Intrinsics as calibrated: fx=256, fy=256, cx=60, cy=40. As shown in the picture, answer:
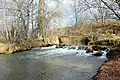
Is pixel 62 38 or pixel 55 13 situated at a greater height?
pixel 55 13

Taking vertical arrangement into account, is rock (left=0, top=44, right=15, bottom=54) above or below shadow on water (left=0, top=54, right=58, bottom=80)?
above

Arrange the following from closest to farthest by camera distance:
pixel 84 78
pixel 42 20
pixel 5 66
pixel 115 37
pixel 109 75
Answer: pixel 109 75 < pixel 84 78 < pixel 5 66 < pixel 115 37 < pixel 42 20

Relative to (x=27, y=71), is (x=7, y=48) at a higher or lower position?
higher

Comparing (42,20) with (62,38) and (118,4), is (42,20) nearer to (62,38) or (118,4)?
(62,38)

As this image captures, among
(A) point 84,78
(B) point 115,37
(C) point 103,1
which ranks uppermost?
(C) point 103,1

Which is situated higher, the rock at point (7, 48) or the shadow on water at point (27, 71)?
the rock at point (7, 48)

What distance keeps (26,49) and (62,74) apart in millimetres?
13536

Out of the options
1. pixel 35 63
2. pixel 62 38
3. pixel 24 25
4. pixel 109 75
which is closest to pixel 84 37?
pixel 62 38

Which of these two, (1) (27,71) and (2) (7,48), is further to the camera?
(2) (7,48)

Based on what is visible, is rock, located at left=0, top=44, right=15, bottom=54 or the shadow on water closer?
the shadow on water

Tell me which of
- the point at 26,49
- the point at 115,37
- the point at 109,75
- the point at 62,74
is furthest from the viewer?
the point at 115,37

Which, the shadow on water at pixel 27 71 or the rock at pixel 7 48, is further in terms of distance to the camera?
the rock at pixel 7 48

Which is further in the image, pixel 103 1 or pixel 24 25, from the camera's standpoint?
pixel 24 25

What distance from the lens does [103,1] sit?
1358 centimetres
